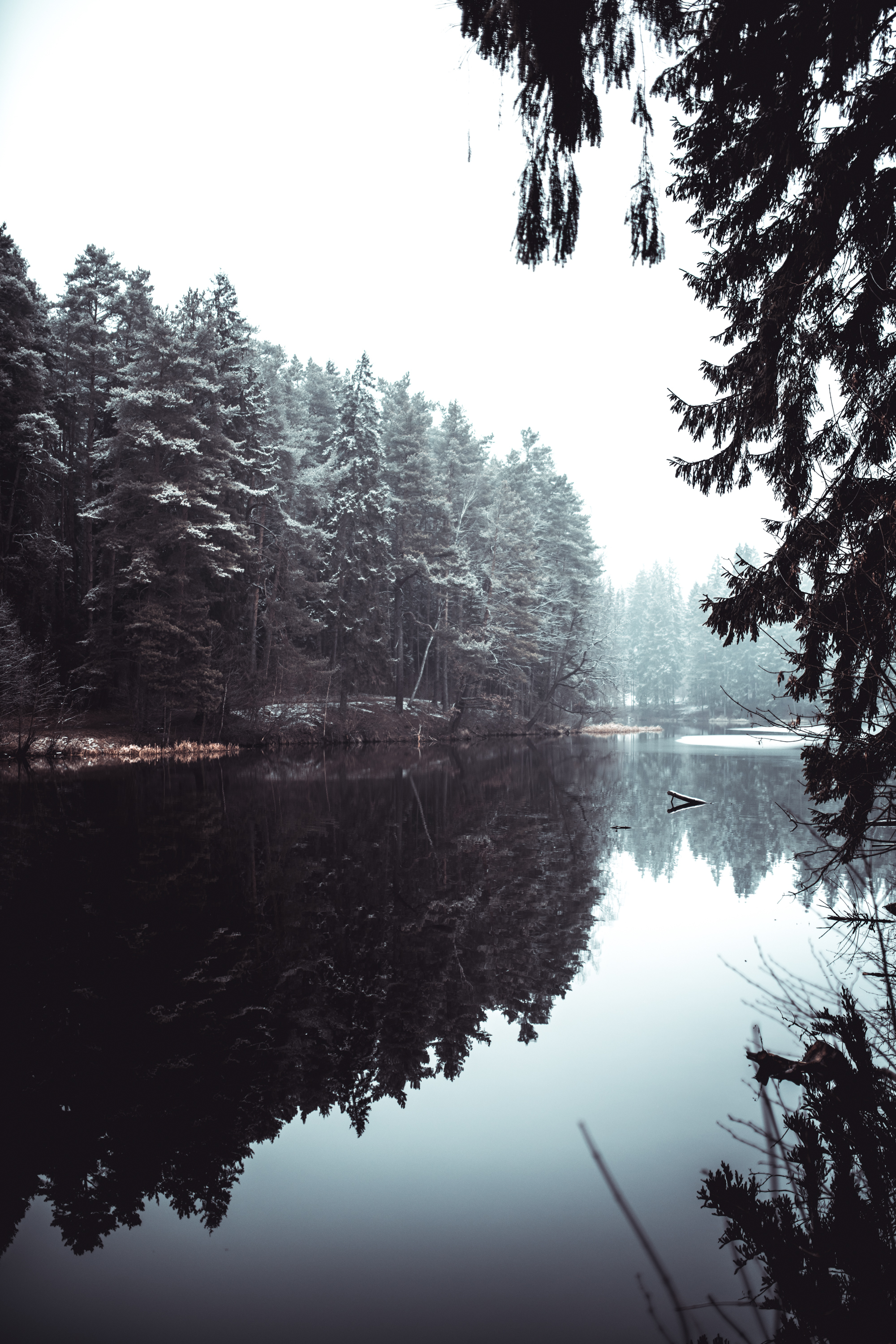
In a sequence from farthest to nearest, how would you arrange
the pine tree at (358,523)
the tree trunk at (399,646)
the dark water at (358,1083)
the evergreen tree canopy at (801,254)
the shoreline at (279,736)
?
the tree trunk at (399,646)
the pine tree at (358,523)
the shoreline at (279,736)
the evergreen tree canopy at (801,254)
the dark water at (358,1083)

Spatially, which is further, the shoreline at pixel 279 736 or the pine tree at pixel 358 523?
the pine tree at pixel 358 523

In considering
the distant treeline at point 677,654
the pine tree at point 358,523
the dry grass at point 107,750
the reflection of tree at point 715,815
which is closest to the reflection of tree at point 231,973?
the reflection of tree at point 715,815

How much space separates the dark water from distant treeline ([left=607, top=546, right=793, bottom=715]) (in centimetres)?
6852

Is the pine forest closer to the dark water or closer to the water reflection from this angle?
the water reflection

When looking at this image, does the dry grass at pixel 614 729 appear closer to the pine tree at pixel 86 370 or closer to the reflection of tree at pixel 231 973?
the pine tree at pixel 86 370

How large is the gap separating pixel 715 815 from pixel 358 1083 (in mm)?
13182

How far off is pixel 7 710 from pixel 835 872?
79.8 ft

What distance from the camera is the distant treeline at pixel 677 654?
7575 centimetres

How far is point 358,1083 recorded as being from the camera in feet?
14.3

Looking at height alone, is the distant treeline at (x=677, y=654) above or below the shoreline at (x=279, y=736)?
above

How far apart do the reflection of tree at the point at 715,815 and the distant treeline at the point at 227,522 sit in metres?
16.4

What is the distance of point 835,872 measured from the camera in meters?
10.5

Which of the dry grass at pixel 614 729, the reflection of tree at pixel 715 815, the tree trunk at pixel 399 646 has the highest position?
the tree trunk at pixel 399 646

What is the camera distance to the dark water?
2.80 metres
